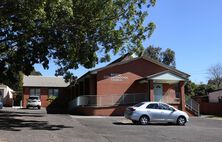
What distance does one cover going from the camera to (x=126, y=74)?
41.8 meters

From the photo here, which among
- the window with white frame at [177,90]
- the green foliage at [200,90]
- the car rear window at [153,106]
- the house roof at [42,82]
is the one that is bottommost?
the car rear window at [153,106]

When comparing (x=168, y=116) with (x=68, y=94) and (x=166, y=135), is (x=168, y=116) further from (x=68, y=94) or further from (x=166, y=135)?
(x=68, y=94)

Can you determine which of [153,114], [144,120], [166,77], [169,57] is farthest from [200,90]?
[144,120]

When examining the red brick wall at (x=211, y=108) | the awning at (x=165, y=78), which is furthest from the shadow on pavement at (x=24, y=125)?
the red brick wall at (x=211, y=108)

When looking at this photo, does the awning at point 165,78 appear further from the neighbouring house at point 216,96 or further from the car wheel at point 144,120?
the neighbouring house at point 216,96

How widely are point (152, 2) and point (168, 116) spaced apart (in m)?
7.84

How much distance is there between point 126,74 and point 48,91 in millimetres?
24984

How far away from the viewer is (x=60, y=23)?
21.9m

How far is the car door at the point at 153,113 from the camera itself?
2688cm

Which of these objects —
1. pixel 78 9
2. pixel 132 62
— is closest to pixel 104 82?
pixel 132 62

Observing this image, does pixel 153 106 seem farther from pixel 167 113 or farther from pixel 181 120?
pixel 181 120

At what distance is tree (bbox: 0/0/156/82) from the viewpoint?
2000 cm

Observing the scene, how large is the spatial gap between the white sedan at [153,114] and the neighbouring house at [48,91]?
35.9 m

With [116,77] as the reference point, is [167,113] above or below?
below
